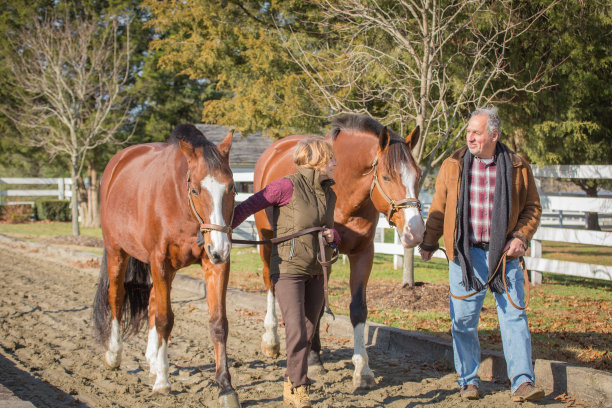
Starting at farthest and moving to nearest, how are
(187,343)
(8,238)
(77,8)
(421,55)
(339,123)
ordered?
(77,8), (8,238), (421,55), (187,343), (339,123)

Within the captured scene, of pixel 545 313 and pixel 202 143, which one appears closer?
pixel 202 143

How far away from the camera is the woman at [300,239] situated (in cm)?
389

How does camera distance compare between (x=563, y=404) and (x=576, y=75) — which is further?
(x=576, y=75)

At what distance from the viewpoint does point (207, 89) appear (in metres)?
32.6

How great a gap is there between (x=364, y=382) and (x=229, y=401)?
45.9 inches

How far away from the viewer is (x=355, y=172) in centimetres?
520

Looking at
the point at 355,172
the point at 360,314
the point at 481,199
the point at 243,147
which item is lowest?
the point at 360,314

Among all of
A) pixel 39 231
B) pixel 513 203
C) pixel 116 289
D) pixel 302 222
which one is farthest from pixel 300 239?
pixel 39 231

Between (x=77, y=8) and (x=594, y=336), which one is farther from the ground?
(x=77, y=8)

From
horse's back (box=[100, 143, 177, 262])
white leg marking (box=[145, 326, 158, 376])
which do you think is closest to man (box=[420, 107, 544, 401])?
horse's back (box=[100, 143, 177, 262])

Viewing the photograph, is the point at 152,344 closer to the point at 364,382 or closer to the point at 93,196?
the point at 364,382

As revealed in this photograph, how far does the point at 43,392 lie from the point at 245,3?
36.3 feet

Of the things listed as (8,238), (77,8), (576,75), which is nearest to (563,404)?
(576,75)

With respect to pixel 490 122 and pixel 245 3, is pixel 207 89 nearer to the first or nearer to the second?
pixel 245 3
